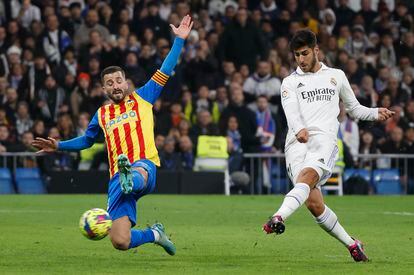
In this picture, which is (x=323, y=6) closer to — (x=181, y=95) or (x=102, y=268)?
(x=181, y=95)

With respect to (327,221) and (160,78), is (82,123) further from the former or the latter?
(327,221)

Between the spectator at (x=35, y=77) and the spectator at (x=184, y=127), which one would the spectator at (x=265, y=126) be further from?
the spectator at (x=35, y=77)

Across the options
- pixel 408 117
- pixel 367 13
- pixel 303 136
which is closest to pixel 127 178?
pixel 303 136

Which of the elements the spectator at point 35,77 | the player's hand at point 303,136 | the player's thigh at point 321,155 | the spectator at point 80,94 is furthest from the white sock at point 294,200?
the spectator at point 35,77

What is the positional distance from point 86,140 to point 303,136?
2370mm

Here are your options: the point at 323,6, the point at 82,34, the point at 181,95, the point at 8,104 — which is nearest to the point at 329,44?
the point at 323,6

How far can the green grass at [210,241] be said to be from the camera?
1178 cm

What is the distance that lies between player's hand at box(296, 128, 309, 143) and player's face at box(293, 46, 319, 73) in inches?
30.2

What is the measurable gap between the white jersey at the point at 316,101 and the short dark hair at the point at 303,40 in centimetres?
41

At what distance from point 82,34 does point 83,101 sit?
2.00 m

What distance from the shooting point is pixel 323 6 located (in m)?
30.6

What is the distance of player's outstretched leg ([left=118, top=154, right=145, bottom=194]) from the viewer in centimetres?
1145

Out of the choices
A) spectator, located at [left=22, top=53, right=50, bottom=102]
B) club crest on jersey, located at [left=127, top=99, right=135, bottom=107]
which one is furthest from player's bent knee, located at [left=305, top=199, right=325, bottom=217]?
spectator, located at [left=22, top=53, right=50, bottom=102]

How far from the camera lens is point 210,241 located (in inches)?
590
